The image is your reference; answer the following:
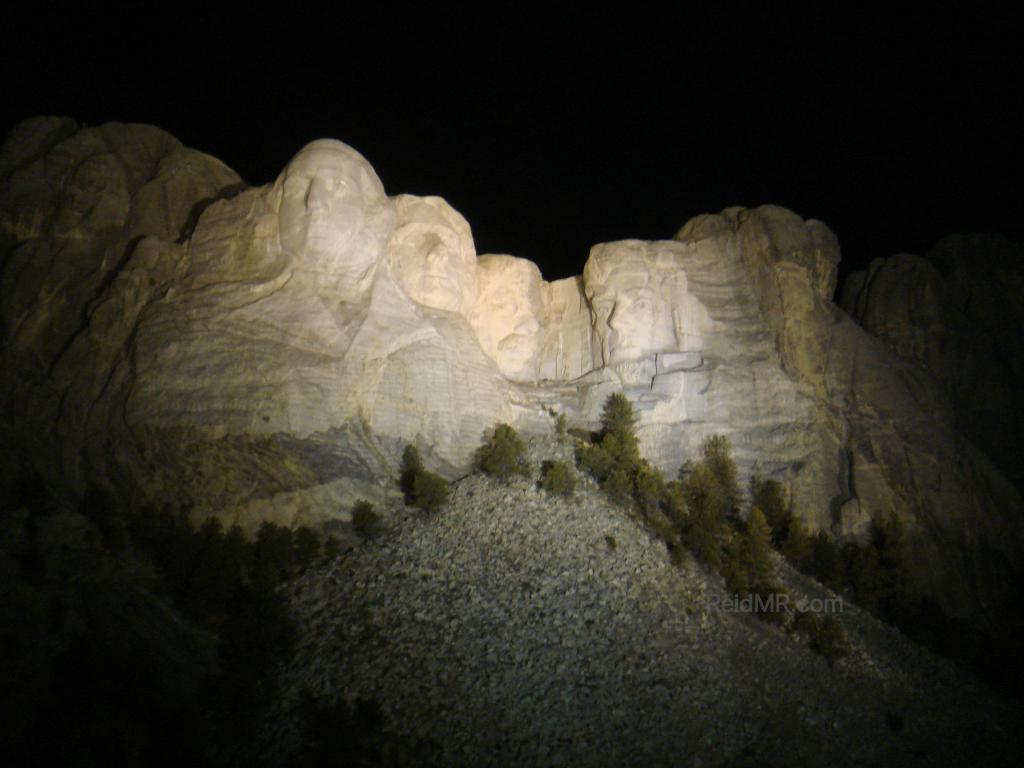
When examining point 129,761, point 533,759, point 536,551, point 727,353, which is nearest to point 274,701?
point 129,761

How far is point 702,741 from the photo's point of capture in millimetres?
16641

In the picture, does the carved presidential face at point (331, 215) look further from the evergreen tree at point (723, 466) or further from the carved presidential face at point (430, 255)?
the evergreen tree at point (723, 466)

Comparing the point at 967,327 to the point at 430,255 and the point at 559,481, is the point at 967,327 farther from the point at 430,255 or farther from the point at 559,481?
the point at 430,255

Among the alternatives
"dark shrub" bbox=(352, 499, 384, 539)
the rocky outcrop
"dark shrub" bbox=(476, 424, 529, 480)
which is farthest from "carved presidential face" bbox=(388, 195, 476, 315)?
the rocky outcrop

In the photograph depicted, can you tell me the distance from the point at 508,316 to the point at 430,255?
239 inches

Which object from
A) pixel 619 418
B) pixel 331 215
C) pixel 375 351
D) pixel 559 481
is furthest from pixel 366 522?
pixel 619 418

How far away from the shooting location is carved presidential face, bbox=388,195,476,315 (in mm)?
29250

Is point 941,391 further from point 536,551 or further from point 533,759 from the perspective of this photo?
point 533,759

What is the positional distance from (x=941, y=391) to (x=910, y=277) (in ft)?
22.2

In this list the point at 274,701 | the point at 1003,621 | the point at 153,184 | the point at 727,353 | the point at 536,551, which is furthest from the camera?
the point at 727,353

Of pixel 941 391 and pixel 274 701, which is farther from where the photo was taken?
pixel 941 391

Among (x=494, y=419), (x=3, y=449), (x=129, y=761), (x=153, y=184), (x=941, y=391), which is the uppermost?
(x=153, y=184)

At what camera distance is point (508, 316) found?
3425cm

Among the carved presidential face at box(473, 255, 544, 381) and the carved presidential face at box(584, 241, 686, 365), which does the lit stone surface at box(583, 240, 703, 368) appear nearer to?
the carved presidential face at box(584, 241, 686, 365)
